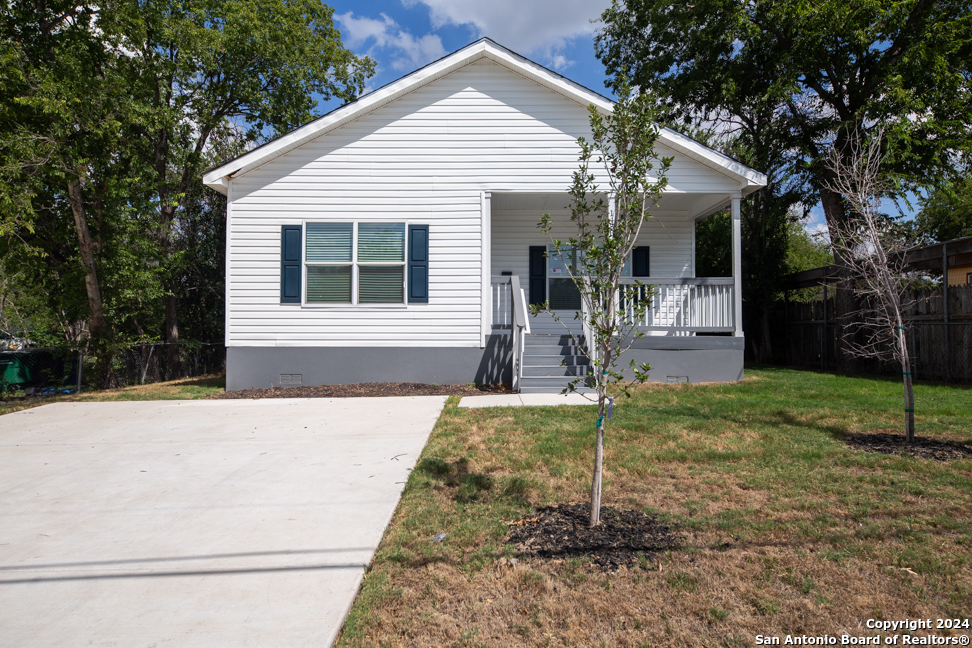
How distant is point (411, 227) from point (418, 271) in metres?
0.86

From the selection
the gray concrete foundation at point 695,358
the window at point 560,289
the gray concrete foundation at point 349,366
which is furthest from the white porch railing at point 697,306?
the window at point 560,289

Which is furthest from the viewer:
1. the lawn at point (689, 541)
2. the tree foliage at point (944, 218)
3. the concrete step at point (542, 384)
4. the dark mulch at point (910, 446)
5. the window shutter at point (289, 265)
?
the tree foliage at point (944, 218)

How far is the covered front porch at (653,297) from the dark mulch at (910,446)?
4.49 meters

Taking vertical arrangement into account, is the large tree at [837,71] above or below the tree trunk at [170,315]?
above

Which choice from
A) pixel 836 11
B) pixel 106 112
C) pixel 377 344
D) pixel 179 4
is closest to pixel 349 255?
pixel 377 344

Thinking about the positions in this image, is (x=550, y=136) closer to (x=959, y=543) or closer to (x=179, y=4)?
(x=959, y=543)

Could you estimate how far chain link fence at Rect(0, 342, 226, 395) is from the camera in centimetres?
1427

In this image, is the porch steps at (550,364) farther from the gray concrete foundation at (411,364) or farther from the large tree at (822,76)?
the large tree at (822,76)

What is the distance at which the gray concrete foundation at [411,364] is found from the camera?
10953 millimetres

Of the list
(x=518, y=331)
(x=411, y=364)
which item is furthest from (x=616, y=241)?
(x=411, y=364)

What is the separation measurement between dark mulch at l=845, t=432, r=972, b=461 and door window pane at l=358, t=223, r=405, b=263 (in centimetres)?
784

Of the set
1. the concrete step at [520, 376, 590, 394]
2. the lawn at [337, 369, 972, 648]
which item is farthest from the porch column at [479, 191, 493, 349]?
the lawn at [337, 369, 972, 648]

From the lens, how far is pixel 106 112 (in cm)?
1246

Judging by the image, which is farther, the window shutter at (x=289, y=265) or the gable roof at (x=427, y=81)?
the window shutter at (x=289, y=265)
